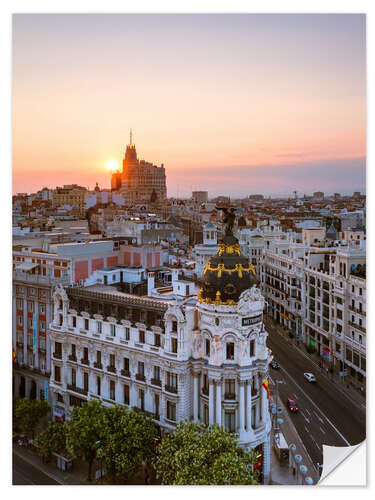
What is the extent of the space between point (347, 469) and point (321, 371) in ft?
54.5

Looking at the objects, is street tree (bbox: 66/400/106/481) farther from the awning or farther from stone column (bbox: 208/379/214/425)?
the awning

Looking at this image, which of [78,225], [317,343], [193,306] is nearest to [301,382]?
[317,343]

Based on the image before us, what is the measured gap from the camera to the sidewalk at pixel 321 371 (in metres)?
26.2

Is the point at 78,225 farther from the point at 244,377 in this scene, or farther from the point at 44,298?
the point at 244,377

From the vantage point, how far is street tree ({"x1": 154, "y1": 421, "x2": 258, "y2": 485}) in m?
15.7

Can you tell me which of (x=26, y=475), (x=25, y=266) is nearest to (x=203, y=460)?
(x=26, y=475)

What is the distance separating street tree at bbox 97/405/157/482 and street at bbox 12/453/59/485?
6.93ft

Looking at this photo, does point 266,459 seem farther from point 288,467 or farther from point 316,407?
point 316,407

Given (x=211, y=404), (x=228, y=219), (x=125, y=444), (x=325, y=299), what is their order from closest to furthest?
(x=125, y=444) < (x=211, y=404) < (x=228, y=219) < (x=325, y=299)

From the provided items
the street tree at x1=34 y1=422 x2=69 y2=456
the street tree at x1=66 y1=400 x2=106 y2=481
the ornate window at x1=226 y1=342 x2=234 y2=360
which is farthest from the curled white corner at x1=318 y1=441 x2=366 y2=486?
the street tree at x1=34 y1=422 x2=69 y2=456

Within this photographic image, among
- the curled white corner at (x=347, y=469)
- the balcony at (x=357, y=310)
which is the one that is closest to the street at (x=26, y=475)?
the curled white corner at (x=347, y=469)

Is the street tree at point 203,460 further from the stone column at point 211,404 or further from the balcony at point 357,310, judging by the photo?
the balcony at point 357,310

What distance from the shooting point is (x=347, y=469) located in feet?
51.1
